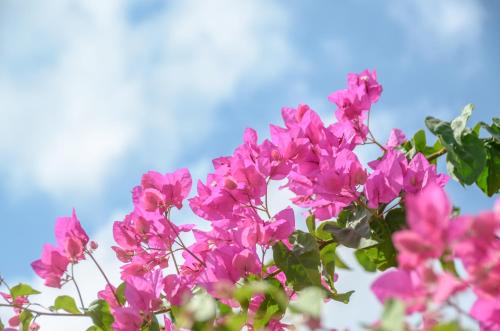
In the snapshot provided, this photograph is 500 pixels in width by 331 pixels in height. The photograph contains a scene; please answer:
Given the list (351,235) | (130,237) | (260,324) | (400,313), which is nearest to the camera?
(400,313)

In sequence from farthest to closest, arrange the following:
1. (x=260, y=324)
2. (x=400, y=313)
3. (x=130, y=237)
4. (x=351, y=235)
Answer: (x=130, y=237)
(x=351, y=235)
(x=260, y=324)
(x=400, y=313)

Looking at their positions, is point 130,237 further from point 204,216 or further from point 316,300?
point 316,300

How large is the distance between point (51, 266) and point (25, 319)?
0.43 feet

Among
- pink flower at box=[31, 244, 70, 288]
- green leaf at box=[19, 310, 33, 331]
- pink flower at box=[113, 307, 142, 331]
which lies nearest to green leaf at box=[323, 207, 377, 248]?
pink flower at box=[113, 307, 142, 331]

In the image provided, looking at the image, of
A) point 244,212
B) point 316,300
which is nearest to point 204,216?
point 244,212

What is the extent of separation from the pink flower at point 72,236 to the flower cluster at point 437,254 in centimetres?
74

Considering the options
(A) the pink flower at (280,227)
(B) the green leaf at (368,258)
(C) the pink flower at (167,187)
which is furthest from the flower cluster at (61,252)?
(B) the green leaf at (368,258)

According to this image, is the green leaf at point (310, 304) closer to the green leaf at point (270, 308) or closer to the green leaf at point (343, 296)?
the green leaf at point (270, 308)

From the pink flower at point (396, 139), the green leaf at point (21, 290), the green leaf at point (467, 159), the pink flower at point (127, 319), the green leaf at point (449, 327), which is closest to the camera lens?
the green leaf at point (449, 327)

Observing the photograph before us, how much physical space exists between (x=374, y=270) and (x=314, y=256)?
0.26 meters

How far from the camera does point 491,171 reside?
4.15 ft

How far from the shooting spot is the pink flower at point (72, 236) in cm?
112

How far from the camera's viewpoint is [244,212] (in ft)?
3.83

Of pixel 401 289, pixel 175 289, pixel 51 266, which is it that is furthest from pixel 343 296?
pixel 401 289
